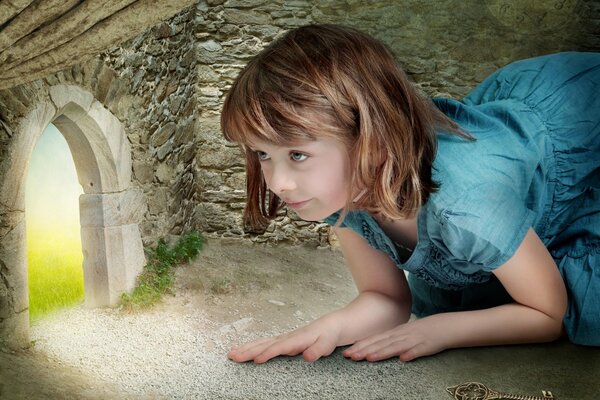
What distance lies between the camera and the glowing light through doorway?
2799mm

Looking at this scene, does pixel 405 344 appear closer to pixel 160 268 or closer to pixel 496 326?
pixel 496 326

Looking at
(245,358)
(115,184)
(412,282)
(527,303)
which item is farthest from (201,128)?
(527,303)

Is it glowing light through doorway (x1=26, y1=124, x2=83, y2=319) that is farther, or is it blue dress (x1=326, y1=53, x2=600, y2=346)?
glowing light through doorway (x1=26, y1=124, x2=83, y2=319)

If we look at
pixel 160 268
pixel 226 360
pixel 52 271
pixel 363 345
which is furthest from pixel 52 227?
pixel 363 345

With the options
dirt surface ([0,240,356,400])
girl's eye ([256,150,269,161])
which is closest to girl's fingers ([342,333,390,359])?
girl's eye ([256,150,269,161])

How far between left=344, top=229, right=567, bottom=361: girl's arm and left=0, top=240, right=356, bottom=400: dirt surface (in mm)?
860

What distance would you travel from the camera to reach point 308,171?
1527 mm

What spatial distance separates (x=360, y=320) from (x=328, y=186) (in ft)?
1.76

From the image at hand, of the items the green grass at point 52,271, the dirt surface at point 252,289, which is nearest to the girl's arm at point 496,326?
the dirt surface at point 252,289

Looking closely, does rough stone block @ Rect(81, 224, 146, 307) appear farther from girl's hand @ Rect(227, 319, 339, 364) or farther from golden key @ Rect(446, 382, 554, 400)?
golden key @ Rect(446, 382, 554, 400)

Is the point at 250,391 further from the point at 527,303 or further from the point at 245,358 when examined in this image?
the point at 527,303

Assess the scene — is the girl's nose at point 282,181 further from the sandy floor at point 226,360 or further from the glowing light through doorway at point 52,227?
the glowing light through doorway at point 52,227

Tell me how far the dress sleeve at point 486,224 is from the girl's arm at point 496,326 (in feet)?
0.37

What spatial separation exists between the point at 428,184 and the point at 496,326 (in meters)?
0.47
